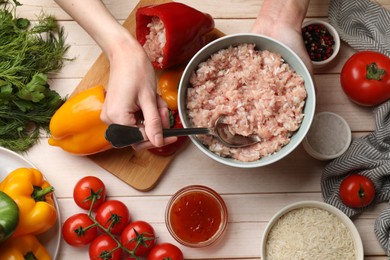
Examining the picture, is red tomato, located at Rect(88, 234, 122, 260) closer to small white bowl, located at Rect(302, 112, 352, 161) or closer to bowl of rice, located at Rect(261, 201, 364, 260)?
bowl of rice, located at Rect(261, 201, 364, 260)

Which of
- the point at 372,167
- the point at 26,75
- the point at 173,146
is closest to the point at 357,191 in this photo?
the point at 372,167

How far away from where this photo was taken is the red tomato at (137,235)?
1.90 metres

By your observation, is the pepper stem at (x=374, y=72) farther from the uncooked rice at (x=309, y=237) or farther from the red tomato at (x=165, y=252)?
the red tomato at (x=165, y=252)

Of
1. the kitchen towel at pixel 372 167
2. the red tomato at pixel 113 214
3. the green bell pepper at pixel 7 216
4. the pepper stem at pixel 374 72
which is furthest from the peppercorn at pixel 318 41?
the green bell pepper at pixel 7 216

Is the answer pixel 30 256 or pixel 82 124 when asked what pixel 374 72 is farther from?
pixel 30 256

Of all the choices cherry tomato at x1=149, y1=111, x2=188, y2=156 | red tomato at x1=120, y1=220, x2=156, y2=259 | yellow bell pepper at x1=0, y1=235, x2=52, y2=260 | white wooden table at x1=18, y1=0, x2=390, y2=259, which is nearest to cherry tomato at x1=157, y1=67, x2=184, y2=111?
cherry tomato at x1=149, y1=111, x2=188, y2=156

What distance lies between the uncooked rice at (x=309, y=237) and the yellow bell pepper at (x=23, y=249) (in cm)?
80

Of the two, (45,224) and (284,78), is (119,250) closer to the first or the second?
(45,224)

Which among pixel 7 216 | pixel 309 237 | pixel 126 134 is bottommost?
pixel 309 237

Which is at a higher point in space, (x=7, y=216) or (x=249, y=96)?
(x=249, y=96)

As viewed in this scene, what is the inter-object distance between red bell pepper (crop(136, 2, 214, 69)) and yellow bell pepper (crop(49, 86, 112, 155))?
0.26 meters

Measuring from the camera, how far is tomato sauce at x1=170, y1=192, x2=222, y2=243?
1.94m

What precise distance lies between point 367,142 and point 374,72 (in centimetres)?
26

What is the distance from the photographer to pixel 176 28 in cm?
185
